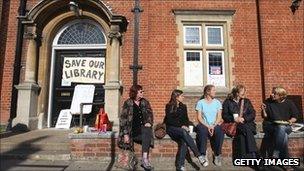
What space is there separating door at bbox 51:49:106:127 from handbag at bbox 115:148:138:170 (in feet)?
15.5

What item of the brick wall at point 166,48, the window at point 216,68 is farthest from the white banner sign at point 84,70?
the window at point 216,68

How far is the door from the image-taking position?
12273 millimetres

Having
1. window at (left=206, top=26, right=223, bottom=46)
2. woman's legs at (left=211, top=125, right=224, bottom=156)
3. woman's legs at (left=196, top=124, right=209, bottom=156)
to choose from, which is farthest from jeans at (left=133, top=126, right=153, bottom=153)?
window at (left=206, top=26, right=223, bottom=46)

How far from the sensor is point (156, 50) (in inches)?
472

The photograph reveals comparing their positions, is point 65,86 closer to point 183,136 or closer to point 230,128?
point 183,136

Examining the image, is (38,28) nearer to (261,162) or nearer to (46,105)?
(46,105)

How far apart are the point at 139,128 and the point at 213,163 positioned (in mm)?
1843

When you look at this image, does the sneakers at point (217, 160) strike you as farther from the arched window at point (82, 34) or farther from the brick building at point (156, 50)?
the arched window at point (82, 34)

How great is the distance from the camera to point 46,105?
12.1 meters

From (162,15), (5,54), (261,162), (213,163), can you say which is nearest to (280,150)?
(261,162)

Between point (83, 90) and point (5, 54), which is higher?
point (5, 54)

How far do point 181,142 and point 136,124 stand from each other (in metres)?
1.05

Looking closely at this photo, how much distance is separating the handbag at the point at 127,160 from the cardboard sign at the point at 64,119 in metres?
4.88

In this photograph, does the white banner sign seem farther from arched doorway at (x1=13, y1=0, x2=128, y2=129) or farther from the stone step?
the stone step
